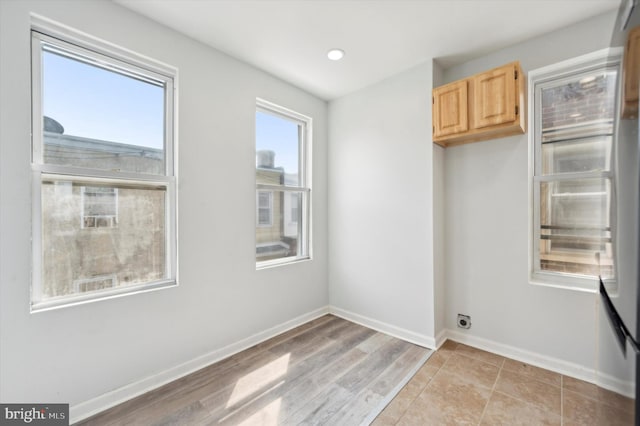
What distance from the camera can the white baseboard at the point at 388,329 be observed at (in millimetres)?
2683

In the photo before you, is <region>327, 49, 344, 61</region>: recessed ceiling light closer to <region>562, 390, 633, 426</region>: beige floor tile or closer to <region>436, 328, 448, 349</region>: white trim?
<region>436, 328, 448, 349</region>: white trim

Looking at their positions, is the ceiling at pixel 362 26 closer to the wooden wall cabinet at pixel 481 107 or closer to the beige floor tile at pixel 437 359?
the wooden wall cabinet at pixel 481 107

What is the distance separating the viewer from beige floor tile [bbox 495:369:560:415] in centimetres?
187

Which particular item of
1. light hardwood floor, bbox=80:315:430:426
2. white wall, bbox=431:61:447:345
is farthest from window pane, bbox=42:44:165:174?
white wall, bbox=431:61:447:345

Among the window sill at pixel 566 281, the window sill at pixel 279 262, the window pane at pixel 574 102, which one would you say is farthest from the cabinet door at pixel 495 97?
the window sill at pixel 279 262

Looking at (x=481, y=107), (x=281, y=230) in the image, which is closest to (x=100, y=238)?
(x=281, y=230)

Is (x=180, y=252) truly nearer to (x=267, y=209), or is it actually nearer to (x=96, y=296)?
(x=96, y=296)

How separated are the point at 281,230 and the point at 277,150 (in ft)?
3.07

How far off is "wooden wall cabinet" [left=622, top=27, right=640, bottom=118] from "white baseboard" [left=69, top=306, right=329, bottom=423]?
289 centimetres

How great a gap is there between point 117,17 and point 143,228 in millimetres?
1523

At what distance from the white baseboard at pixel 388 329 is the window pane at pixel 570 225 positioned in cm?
124

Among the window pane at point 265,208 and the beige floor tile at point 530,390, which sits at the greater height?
the window pane at point 265,208

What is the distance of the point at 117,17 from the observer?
1.92 meters

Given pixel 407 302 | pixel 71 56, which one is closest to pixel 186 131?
pixel 71 56
